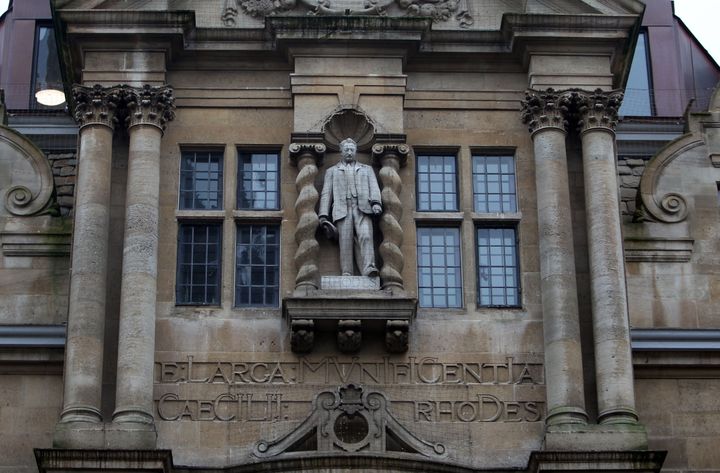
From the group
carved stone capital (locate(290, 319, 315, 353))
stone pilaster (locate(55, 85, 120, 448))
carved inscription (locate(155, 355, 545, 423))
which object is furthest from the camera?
carved stone capital (locate(290, 319, 315, 353))

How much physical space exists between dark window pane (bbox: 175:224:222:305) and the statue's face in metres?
2.17

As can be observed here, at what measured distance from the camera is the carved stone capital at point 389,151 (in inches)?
1241

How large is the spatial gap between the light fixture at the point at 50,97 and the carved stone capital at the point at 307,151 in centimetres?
992

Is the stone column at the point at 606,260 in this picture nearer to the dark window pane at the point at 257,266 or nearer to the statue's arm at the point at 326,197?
the statue's arm at the point at 326,197

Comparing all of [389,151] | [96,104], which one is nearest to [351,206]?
[389,151]

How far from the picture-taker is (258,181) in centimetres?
3186

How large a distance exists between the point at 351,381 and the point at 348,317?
93cm

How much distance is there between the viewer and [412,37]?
3219 centimetres

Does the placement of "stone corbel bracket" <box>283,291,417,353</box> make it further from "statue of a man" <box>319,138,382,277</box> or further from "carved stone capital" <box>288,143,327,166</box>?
"carved stone capital" <box>288,143,327,166</box>

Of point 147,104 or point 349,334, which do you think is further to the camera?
point 147,104

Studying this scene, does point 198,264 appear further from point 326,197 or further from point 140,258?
point 326,197

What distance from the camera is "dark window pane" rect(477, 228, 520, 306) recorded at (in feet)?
102

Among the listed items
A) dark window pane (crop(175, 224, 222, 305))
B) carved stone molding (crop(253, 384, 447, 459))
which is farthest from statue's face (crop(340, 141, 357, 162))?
carved stone molding (crop(253, 384, 447, 459))

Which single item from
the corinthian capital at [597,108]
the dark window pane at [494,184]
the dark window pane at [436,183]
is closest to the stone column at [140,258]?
the dark window pane at [436,183]
